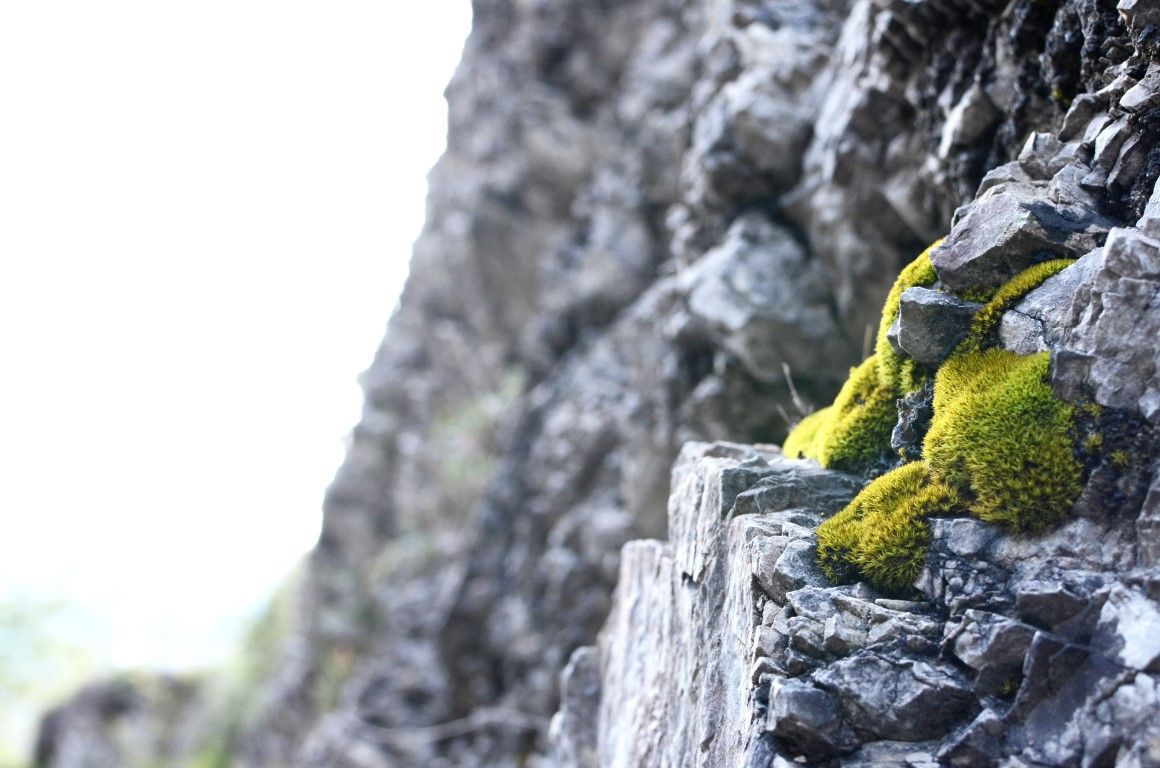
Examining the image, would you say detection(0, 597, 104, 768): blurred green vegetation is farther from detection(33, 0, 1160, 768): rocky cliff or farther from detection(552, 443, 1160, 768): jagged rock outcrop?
detection(552, 443, 1160, 768): jagged rock outcrop

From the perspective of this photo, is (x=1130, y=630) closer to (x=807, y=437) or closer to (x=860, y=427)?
(x=860, y=427)

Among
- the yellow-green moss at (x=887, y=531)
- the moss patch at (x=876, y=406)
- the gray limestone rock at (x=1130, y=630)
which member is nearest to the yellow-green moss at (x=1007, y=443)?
the yellow-green moss at (x=887, y=531)

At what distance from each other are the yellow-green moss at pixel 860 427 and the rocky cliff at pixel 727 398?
220 millimetres

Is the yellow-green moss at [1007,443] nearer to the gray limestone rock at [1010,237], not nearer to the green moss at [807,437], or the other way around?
the gray limestone rock at [1010,237]

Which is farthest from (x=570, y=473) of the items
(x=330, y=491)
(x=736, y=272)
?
(x=330, y=491)

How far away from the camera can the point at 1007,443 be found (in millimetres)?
4629

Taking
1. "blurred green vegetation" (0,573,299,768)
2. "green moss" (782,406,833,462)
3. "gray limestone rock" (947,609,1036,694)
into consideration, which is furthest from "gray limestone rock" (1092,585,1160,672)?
"blurred green vegetation" (0,573,299,768)

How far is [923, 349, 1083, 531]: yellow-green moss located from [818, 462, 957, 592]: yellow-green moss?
5.6 inches

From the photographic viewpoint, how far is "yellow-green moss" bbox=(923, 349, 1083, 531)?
439cm

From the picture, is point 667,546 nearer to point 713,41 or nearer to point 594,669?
point 594,669

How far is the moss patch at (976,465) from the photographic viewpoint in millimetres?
4441

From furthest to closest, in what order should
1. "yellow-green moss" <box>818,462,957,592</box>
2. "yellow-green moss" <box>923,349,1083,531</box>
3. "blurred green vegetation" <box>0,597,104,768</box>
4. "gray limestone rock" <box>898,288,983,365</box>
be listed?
"blurred green vegetation" <box>0,597,104,768</box> → "gray limestone rock" <box>898,288,983,365</box> → "yellow-green moss" <box>818,462,957,592</box> → "yellow-green moss" <box>923,349,1083,531</box>

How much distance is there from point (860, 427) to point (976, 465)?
146 cm

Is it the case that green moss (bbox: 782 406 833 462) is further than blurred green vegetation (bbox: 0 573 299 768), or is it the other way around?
blurred green vegetation (bbox: 0 573 299 768)
